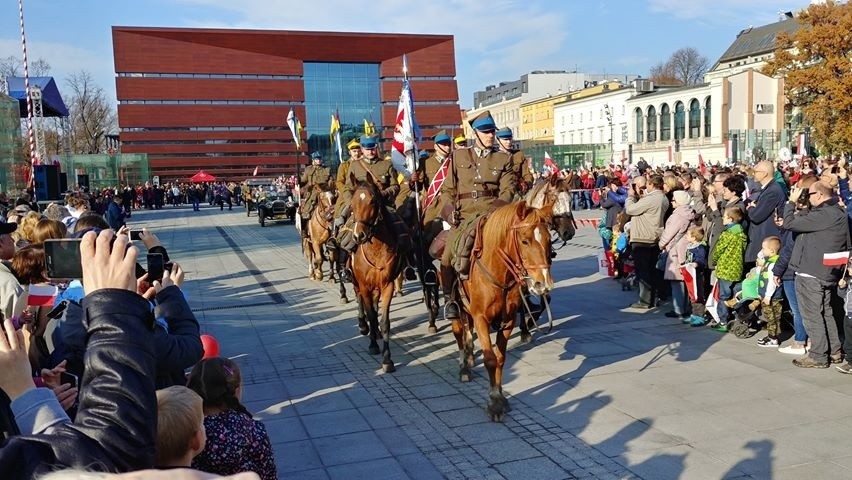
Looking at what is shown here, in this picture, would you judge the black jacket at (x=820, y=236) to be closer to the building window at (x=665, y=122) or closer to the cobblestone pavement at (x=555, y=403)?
the cobblestone pavement at (x=555, y=403)

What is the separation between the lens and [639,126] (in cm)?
7556

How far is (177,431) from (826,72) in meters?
47.5

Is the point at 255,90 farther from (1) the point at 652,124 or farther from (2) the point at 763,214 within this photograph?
(2) the point at 763,214

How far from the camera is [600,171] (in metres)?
35.2

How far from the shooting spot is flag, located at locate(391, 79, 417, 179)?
33.4ft

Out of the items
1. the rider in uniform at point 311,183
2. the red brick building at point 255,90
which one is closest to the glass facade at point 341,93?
the red brick building at point 255,90

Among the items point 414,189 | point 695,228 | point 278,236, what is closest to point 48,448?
point 414,189

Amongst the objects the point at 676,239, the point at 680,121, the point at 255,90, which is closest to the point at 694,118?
the point at 680,121

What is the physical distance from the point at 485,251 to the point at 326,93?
71588mm

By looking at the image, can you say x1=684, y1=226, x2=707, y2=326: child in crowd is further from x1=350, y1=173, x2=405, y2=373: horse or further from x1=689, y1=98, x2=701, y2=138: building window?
x1=689, y1=98, x2=701, y2=138: building window

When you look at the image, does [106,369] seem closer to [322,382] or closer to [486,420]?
[486,420]

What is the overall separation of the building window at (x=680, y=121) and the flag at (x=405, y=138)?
6374 centimetres

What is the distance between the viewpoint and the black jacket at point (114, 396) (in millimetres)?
Result: 1712

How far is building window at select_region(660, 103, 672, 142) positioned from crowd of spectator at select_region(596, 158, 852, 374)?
63.7 m
